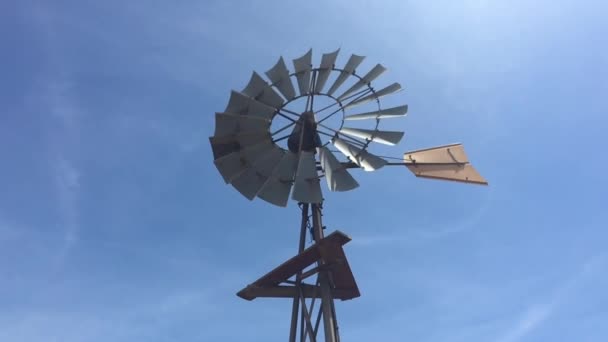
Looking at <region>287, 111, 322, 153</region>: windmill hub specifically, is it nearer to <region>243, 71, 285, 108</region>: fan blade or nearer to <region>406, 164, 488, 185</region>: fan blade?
<region>243, 71, 285, 108</region>: fan blade

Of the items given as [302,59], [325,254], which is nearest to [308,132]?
[302,59]

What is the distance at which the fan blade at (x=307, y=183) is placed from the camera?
10.9 meters

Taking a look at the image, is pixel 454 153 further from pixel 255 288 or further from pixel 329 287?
pixel 255 288

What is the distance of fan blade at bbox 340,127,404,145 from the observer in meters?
12.0

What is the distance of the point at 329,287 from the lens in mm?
10781

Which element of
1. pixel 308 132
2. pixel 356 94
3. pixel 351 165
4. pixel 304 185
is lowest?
pixel 304 185

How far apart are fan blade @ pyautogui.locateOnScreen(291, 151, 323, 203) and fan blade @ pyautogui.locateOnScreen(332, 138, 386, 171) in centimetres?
80

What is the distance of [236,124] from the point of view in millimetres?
11930

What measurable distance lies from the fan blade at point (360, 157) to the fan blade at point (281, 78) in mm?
1555

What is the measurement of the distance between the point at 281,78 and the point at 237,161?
2.15 meters

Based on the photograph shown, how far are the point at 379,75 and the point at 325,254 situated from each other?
468 cm

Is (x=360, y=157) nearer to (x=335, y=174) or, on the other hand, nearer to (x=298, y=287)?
(x=335, y=174)

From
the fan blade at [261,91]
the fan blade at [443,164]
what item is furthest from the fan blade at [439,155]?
the fan blade at [261,91]

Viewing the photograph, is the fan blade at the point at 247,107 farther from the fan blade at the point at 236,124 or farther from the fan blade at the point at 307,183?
the fan blade at the point at 307,183
